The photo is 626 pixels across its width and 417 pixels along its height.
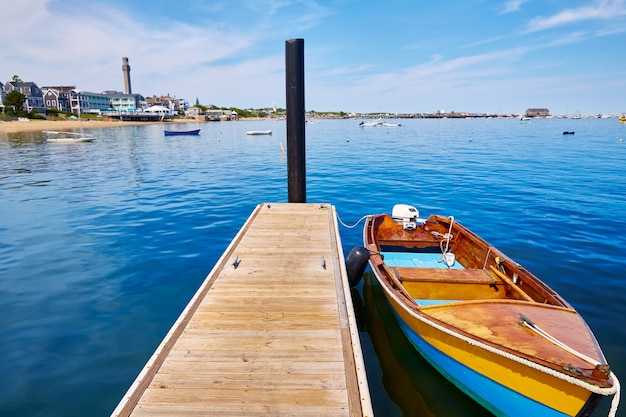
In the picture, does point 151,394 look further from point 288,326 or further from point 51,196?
point 51,196

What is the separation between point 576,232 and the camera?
1270cm

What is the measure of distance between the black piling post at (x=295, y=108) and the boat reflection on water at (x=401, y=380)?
16.9 feet

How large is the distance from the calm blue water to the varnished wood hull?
2.68ft

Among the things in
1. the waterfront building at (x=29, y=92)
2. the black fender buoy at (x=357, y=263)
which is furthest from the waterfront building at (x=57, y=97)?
the black fender buoy at (x=357, y=263)

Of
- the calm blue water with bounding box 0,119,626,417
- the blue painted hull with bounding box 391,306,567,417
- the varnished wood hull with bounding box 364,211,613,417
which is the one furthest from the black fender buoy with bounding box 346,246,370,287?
the blue painted hull with bounding box 391,306,567,417

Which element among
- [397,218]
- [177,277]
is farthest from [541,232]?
[177,277]

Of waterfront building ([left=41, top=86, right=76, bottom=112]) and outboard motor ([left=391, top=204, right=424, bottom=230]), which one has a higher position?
waterfront building ([left=41, top=86, right=76, bottom=112])

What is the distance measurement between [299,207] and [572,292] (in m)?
7.78

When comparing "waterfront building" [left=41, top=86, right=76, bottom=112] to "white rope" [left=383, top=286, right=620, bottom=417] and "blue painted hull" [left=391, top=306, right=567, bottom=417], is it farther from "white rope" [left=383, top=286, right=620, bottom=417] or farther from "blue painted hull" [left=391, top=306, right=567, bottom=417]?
"white rope" [left=383, top=286, right=620, bottom=417]

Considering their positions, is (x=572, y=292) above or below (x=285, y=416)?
below

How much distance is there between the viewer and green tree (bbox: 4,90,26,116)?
78.6 meters

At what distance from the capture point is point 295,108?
1051cm

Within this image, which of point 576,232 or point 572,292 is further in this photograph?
point 576,232

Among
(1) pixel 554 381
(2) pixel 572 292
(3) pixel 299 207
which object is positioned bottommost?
(2) pixel 572 292
